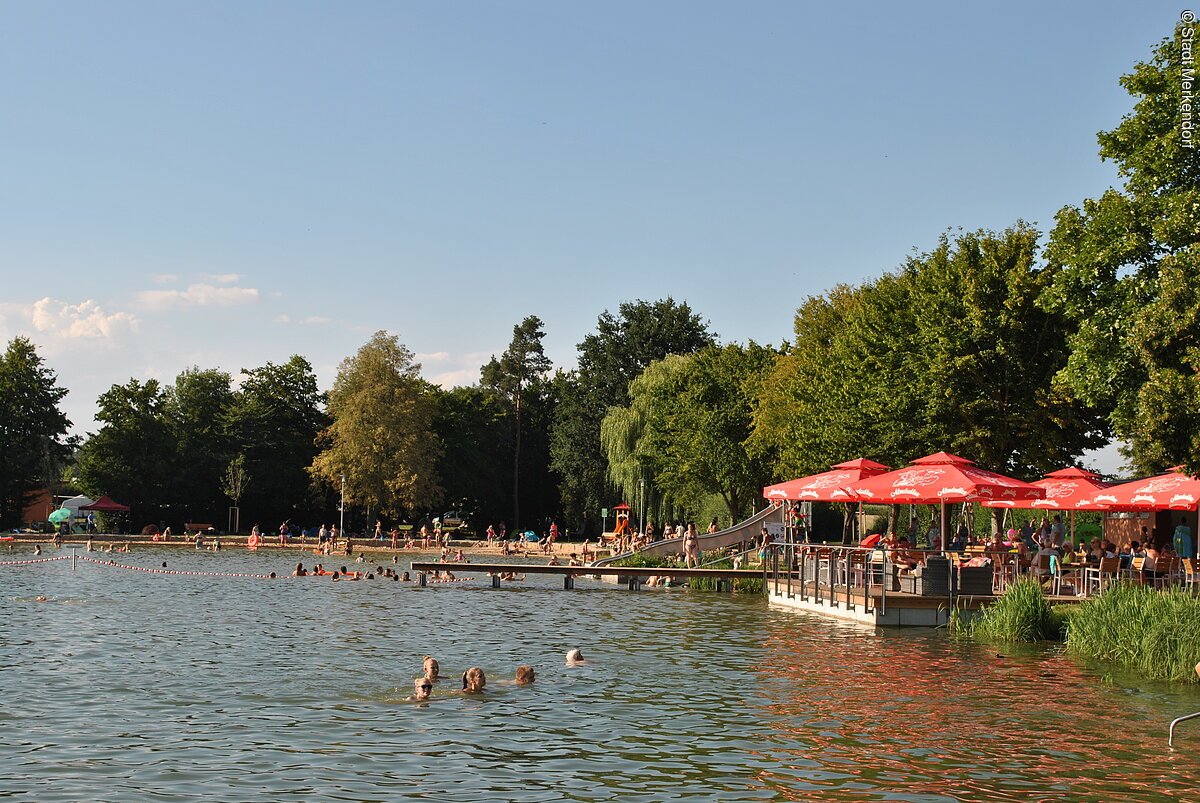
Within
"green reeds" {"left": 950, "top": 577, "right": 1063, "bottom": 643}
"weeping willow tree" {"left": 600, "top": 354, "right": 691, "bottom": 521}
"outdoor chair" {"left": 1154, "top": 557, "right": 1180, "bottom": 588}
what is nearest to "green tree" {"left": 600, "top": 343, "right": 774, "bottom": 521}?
"weeping willow tree" {"left": 600, "top": 354, "right": 691, "bottom": 521}

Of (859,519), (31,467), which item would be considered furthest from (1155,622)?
(31,467)

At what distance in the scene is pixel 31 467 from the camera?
256 feet

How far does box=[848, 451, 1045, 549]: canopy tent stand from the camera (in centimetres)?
2661

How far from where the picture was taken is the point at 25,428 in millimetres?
79000

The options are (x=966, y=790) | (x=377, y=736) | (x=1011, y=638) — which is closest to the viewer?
(x=966, y=790)

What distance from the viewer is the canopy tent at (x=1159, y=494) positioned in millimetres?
25047

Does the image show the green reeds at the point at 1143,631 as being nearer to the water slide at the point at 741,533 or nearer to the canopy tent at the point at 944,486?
the canopy tent at the point at 944,486

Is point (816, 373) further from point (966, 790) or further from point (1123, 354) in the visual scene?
point (966, 790)

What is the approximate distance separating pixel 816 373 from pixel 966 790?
1537 inches

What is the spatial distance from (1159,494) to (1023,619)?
436cm

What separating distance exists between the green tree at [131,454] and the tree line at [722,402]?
0.48 feet

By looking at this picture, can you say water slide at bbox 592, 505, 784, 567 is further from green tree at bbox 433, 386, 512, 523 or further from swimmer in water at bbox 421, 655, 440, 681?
green tree at bbox 433, 386, 512, 523

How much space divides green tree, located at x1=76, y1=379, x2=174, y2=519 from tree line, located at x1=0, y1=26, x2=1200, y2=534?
15cm

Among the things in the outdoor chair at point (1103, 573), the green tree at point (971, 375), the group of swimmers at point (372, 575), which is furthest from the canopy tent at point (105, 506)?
the outdoor chair at point (1103, 573)
